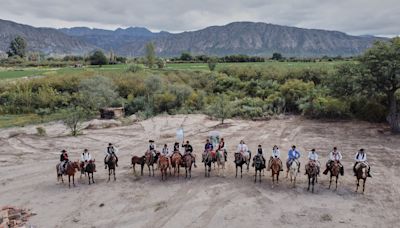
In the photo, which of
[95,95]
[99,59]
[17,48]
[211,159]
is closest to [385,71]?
[211,159]

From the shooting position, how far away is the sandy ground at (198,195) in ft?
48.1

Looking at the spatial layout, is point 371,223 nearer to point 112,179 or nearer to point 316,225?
point 316,225

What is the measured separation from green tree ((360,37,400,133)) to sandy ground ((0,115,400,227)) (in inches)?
135

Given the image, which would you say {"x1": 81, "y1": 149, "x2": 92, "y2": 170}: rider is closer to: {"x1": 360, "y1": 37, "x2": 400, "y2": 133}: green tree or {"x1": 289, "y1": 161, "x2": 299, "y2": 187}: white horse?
{"x1": 289, "y1": 161, "x2": 299, "y2": 187}: white horse

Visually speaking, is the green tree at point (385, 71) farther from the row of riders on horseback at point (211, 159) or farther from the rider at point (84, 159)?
the rider at point (84, 159)

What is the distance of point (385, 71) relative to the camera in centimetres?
2742

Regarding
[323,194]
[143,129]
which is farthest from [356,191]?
[143,129]

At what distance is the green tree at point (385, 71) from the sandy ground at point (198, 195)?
343 centimetres

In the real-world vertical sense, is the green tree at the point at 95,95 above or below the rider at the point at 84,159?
above

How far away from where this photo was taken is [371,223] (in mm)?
14109

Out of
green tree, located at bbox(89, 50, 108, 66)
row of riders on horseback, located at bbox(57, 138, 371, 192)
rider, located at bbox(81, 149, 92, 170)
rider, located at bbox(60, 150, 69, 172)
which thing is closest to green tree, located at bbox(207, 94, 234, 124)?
row of riders on horseback, located at bbox(57, 138, 371, 192)

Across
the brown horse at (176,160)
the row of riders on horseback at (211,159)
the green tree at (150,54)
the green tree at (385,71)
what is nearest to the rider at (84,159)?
the row of riders on horseback at (211,159)

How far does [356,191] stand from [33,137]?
77.6ft

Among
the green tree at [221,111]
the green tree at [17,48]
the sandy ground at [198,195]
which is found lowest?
the sandy ground at [198,195]
